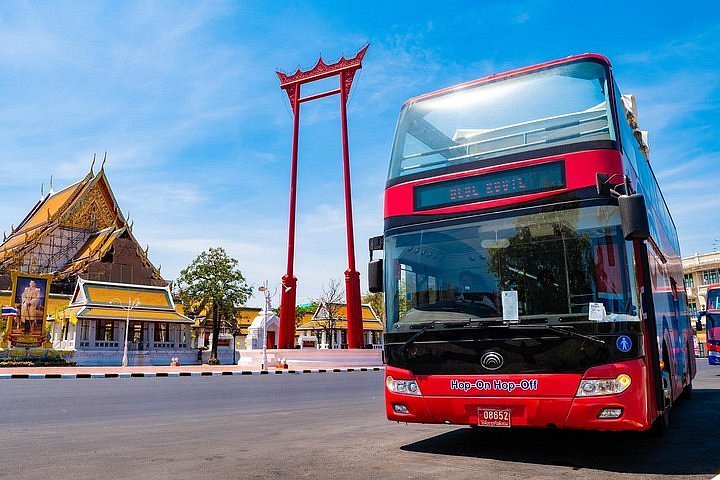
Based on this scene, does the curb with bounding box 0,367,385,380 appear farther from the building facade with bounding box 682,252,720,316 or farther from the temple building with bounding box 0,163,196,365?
the building facade with bounding box 682,252,720,316

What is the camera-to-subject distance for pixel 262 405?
11484mm

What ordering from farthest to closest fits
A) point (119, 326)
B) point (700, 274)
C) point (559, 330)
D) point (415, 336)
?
point (700, 274), point (119, 326), point (415, 336), point (559, 330)

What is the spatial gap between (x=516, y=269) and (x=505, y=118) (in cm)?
165

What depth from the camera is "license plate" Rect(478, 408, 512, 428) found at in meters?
5.08

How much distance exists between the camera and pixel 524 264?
5.23m

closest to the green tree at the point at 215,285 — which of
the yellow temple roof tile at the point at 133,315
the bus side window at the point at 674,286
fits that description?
the yellow temple roof tile at the point at 133,315

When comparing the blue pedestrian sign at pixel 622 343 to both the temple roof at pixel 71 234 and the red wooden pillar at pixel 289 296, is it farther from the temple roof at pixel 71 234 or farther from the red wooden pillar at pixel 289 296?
the temple roof at pixel 71 234

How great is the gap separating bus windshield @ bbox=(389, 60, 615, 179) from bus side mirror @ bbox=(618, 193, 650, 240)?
732 millimetres

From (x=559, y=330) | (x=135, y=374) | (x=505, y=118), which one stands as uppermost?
(x=505, y=118)

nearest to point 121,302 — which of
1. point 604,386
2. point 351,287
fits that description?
point 351,287

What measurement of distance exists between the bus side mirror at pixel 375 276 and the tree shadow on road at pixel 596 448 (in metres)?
1.65

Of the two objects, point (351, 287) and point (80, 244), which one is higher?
point (80, 244)

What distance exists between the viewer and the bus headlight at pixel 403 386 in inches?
220

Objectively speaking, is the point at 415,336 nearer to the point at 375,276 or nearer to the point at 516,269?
the point at 375,276
